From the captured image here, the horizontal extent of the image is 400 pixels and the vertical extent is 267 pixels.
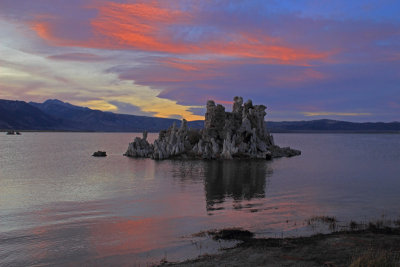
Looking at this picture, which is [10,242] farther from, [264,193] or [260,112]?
[260,112]

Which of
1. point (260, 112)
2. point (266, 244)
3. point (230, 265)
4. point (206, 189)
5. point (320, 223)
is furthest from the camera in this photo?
point (260, 112)

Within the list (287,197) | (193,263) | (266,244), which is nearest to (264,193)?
(287,197)

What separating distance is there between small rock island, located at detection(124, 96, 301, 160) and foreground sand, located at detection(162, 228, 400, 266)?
2072 inches

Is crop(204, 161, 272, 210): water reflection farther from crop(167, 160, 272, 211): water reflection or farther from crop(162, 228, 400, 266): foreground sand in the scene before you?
crop(162, 228, 400, 266): foreground sand

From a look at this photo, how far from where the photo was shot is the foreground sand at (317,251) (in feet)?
44.9

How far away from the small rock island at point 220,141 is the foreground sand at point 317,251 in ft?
173

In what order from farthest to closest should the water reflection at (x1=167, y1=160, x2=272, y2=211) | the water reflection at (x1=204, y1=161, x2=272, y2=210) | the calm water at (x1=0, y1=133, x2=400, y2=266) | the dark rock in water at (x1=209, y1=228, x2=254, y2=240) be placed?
the water reflection at (x1=204, y1=161, x2=272, y2=210) < the water reflection at (x1=167, y1=160, x2=272, y2=211) < the dark rock in water at (x1=209, y1=228, x2=254, y2=240) < the calm water at (x1=0, y1=133, x2=400, y2=266)

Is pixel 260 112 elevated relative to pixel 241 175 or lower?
elevated

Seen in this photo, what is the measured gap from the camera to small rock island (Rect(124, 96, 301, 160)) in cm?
7300

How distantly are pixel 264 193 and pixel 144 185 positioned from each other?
45.6 ft

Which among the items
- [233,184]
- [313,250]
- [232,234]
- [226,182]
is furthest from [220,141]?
[313,250]

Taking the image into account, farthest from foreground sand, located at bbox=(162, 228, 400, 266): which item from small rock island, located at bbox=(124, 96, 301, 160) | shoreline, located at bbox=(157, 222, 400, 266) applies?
small rock island, located at bbox=(124, 96, 301, 160)

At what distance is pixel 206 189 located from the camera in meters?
36.4

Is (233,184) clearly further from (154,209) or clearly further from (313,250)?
(313,250)
